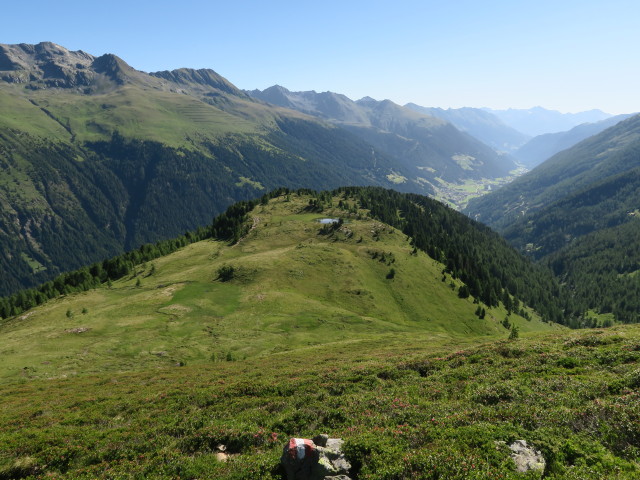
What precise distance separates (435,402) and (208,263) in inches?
4653

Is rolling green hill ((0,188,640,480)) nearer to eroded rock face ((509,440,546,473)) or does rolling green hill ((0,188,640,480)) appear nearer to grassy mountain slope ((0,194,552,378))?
eroded rock face ((509,440,546,473))

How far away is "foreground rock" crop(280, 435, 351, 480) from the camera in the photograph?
1628cm

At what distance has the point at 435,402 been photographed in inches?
1000

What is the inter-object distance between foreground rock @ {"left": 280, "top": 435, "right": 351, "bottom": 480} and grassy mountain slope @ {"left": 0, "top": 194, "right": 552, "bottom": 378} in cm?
5446

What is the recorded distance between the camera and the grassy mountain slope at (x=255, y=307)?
6849 centimetres

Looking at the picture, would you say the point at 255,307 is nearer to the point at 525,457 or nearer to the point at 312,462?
the point at 312,462

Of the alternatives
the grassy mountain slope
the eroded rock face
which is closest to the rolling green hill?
the eroded rock face

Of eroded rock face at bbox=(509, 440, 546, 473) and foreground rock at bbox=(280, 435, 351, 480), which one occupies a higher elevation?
foreground rock at bbox=(280, 435, 351, 480)

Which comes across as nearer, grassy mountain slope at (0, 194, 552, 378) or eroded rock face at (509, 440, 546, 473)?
eroded rock face at (509, 440, 546, 473)

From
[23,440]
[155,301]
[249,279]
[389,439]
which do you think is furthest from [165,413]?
[249,279]

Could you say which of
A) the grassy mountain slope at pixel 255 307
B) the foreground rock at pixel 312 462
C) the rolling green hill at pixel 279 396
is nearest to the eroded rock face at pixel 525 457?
the rolling green hill at pixel 279 396

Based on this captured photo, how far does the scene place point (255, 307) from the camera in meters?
94.4

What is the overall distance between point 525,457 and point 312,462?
33.7 feet

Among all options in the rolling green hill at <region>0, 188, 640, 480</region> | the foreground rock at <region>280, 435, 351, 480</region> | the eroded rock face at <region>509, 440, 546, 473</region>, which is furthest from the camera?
the rolling green hill at <region>0, 188, 640, 480</region>
